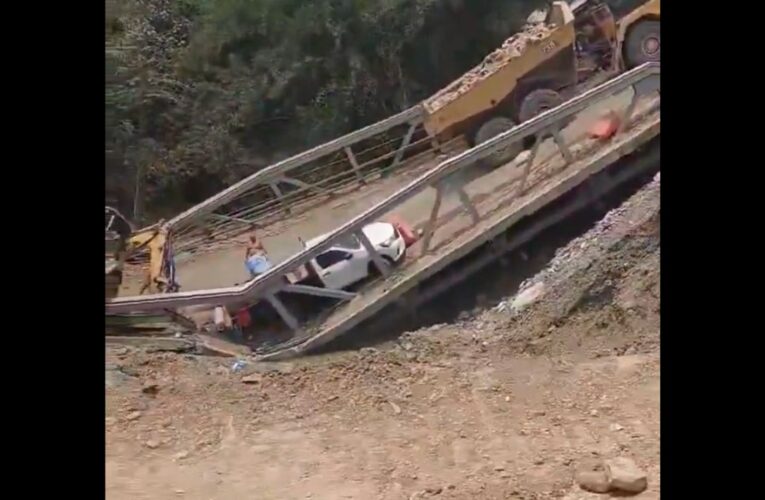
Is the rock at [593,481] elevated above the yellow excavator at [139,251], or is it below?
below

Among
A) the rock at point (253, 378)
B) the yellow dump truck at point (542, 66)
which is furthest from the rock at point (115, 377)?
the yellow dump truck at point (542, 66)

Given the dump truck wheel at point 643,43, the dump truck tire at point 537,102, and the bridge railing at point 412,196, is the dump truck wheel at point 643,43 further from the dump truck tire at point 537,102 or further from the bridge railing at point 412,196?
the dump truck tire at point 537,102

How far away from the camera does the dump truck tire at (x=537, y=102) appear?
6.73 feet

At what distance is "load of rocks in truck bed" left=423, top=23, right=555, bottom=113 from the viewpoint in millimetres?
2016

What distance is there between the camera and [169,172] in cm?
195

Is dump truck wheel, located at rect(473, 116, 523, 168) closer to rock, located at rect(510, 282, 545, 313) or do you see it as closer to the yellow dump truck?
the yellow dump truck

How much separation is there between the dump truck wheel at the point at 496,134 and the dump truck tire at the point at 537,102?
0.11ft

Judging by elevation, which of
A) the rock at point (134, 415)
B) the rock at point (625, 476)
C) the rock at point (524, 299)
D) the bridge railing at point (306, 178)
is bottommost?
the rock at point (625, 476)
